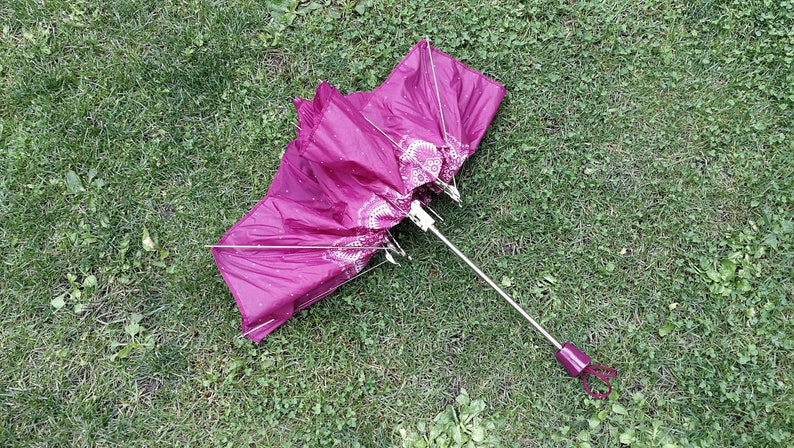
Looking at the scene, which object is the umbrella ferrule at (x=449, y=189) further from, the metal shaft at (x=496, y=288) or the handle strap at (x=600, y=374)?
the handle strap at (x=600, y=374)

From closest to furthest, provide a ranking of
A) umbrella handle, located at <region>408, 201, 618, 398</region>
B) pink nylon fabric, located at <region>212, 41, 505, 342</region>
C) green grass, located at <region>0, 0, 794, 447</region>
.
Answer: pink nylon fabric, located at <region>212, 41, 505, 342</region> → umbrella handle, located at <region>408, 201, 618, 398</region> → green grass, located at <region>0, 0, 794, 447</region>

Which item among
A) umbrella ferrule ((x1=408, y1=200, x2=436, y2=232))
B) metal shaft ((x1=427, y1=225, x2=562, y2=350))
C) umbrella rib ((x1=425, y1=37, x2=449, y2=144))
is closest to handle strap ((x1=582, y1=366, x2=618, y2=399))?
Result: metal shaft ((x1=427, y1=225, x2=562, y2=350))

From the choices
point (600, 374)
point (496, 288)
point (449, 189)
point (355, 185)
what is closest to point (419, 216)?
point (449, 189)

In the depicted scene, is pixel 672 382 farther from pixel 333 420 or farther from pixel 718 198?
pixel 333 420

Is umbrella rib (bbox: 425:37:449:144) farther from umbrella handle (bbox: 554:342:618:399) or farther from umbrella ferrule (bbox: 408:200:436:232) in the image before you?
umbrella handle (bbox: 554:342:618:399)

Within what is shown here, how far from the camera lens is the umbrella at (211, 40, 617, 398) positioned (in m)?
2.33

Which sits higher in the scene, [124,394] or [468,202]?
[468,202]

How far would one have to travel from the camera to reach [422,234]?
271 centimetres

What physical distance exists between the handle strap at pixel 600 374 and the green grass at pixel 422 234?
0.05m

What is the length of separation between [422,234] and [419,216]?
26 cm

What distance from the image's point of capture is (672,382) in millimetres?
2520

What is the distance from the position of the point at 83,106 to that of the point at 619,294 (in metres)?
2.88

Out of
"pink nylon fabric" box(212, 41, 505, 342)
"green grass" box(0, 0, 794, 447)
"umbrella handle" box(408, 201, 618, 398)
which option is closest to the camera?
"pink nylon fabric" box(212, 41, 505, 342)

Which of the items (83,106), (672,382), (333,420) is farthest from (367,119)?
(672,382)
